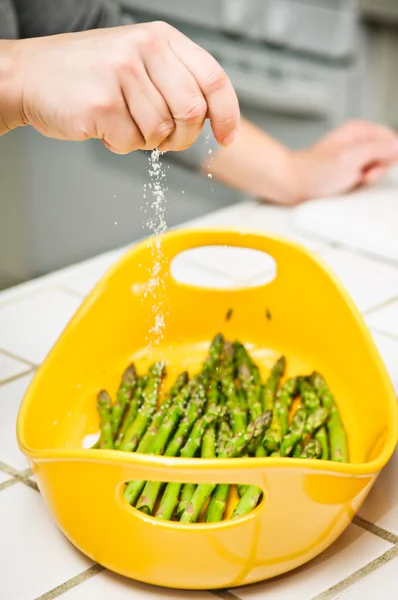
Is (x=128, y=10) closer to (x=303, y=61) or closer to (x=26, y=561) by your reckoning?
(x=303, y=61)

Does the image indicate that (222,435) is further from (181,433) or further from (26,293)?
(26,293)

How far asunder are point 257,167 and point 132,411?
1.93 feet

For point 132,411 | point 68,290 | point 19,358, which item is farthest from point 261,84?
point 132,411

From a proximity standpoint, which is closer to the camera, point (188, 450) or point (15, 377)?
point (188, 450)

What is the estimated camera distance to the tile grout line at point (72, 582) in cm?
54

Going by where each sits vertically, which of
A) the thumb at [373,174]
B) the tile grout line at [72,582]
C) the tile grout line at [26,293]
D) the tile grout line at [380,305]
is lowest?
the tile grout line at [26,293]

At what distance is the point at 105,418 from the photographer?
2.20 ft

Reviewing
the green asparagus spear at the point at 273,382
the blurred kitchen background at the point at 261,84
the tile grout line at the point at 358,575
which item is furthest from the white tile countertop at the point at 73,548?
the blurred kitchen background at the point at 261,84

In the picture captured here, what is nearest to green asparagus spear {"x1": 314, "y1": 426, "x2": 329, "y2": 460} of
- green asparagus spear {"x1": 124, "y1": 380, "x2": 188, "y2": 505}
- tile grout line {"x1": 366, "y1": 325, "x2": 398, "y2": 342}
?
green asparagus spear {"x1": 124, "y1": 380, "x2": 188, "y2": 505}

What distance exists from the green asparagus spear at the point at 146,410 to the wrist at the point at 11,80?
0.78 ft

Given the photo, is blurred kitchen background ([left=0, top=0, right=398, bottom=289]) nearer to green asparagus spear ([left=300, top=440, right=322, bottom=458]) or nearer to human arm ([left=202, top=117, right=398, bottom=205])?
human arm ([left=202, top=117, right=398, bottom=205])

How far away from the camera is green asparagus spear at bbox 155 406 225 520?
551 millimetres

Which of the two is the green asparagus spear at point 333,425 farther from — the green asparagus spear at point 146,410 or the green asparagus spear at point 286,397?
the green asparagus spear at point 146,410

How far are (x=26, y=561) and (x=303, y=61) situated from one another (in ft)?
4.80
